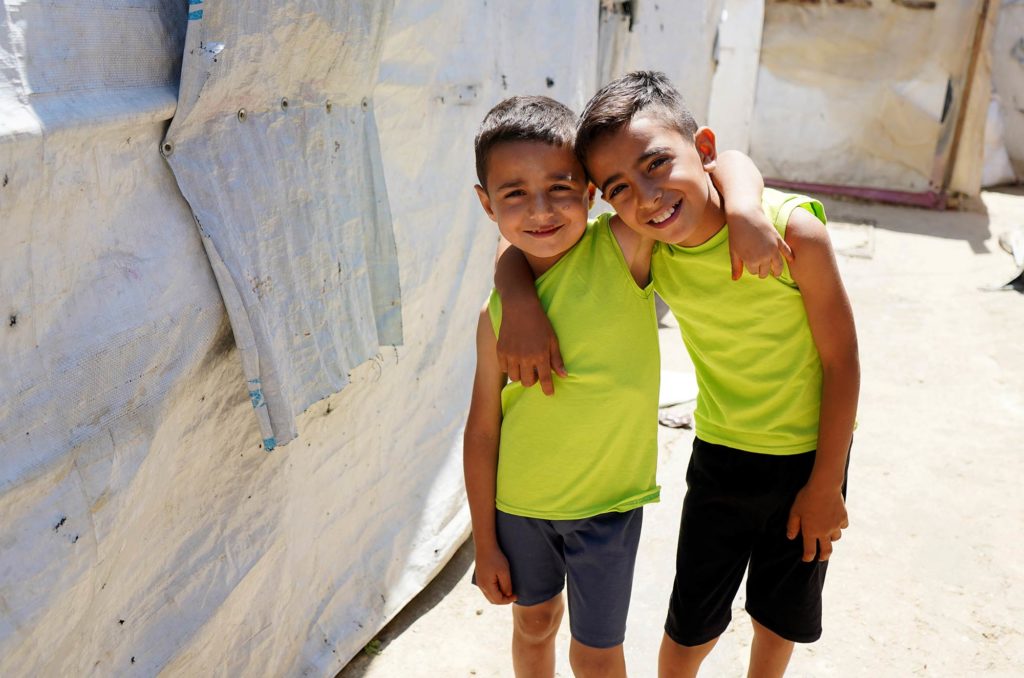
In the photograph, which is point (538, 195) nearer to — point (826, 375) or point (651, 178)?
point (651, 178)

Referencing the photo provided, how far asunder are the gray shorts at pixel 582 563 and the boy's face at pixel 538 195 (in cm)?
52

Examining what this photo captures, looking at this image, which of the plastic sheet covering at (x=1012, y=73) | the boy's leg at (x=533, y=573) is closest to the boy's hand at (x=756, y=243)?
the boy's leg at (x=533, y=573)

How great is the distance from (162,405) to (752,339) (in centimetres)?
108

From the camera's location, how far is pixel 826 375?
1.55m

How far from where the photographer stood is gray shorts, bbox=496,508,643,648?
1601 mm

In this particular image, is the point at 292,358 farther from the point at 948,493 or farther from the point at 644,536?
the point at 948,493

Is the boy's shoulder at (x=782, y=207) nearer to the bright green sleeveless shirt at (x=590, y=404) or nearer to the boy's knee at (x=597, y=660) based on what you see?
the bright green sleeveless shirt at (x=590, y=404)

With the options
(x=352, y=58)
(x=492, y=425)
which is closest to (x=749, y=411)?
(x=492, y=425)

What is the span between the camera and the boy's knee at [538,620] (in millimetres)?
1693

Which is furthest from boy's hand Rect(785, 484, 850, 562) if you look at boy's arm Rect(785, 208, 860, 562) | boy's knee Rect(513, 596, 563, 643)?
boy's knee Rect(513, 596, 563, 643)

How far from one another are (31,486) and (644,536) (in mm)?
2029

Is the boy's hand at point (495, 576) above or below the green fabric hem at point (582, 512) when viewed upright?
below

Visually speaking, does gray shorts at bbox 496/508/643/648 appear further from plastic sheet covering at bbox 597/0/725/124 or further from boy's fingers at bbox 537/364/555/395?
plastic sheet covering at bbox 597/0/725/124

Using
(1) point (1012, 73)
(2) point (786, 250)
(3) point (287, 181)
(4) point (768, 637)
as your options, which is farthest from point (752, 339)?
(1) point (1012, 73)
